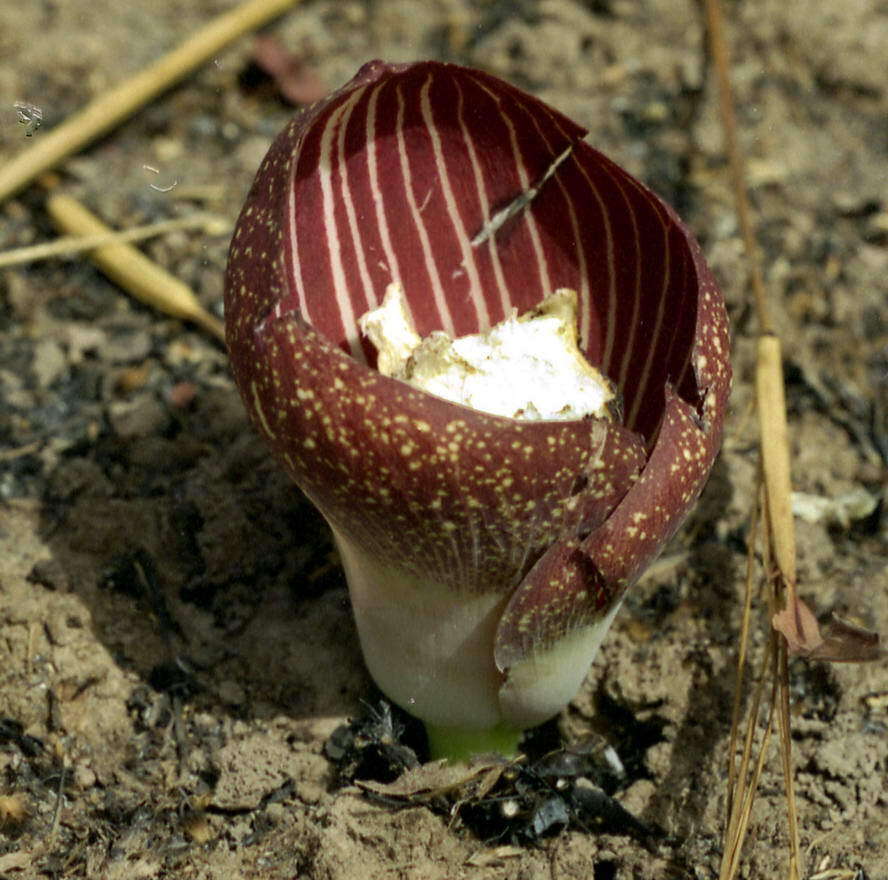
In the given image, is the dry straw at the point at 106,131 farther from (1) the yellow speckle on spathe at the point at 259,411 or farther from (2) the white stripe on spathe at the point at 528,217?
(1) the yellow speckle on spathe at the point at 259,411

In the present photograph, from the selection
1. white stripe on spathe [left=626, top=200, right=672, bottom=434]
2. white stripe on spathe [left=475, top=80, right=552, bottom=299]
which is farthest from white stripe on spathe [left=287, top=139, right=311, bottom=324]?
white stripe on spathe [left=626, top=200, right=672, bottom=434]

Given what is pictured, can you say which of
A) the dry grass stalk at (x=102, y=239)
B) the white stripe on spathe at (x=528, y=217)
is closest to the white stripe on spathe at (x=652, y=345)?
the white stripe on spathe at (x=528, y=217)

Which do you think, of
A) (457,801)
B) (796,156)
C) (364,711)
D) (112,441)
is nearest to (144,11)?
(112,441)

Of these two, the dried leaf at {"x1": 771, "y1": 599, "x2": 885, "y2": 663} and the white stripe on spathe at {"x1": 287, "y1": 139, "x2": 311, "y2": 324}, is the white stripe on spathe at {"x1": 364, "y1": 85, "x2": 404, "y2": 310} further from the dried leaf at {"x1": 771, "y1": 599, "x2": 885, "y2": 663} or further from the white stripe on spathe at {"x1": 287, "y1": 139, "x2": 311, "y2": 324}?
the dried leaf at {"x1": 771, "y1": 599, "x2": 885, "y2": 663}

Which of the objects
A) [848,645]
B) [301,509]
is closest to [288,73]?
[301,509]

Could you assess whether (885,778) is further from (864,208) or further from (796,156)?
(796,156)
